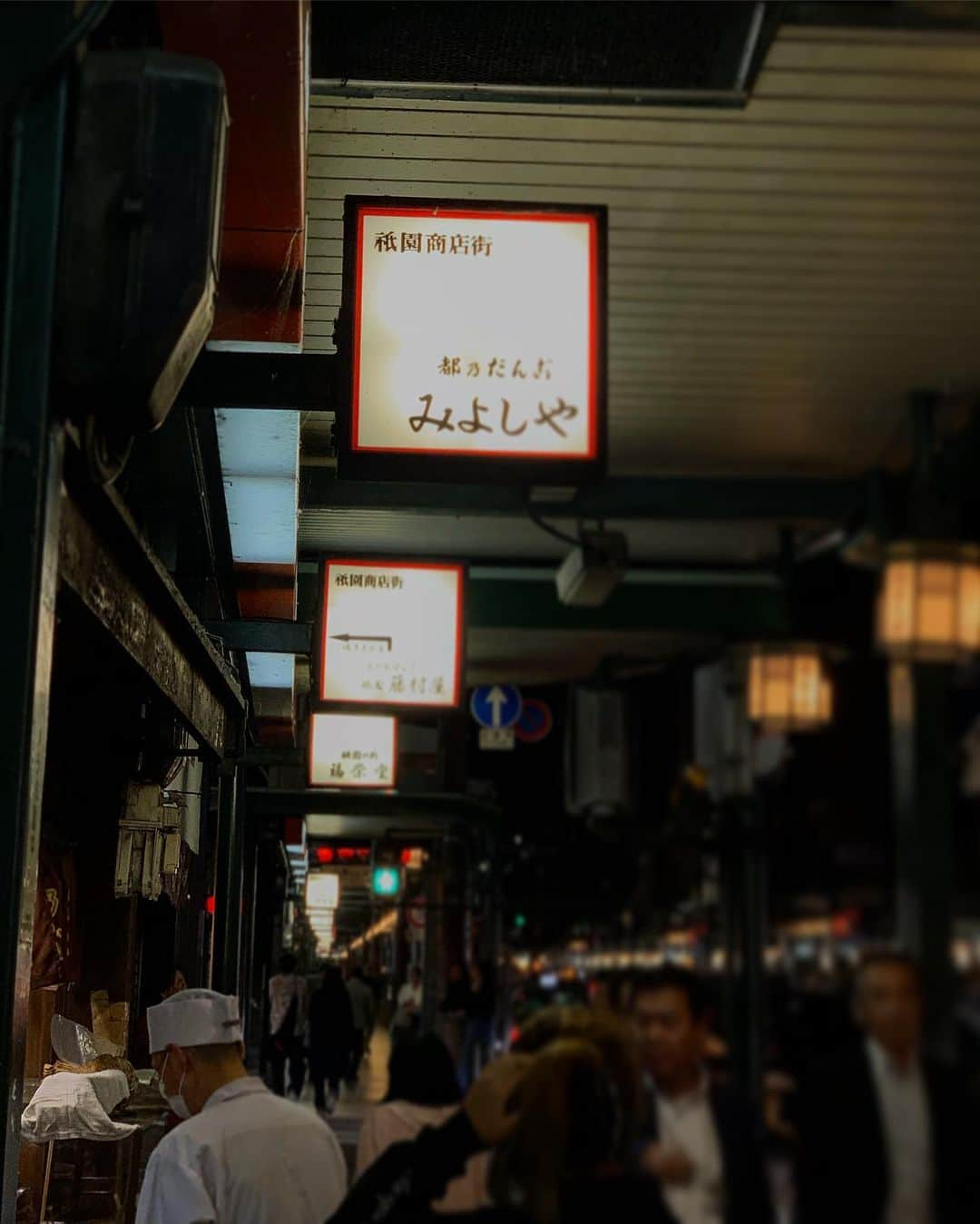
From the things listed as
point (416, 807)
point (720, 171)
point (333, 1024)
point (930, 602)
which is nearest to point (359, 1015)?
Result: point (333, 1024)

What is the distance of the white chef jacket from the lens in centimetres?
383

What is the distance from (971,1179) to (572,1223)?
38 centimetres

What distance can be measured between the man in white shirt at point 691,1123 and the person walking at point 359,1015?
0.51 metres

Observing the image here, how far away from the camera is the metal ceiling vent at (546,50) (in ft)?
14.2

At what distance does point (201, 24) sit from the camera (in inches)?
145

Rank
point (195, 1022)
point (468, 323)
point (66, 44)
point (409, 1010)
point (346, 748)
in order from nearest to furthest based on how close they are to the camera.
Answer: point (409, 1010) → point (66, 44) → point (468, 323) → point (195, 1022) → point (346, 748)

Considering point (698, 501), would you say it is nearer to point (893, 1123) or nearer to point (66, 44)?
point (893, 1123)

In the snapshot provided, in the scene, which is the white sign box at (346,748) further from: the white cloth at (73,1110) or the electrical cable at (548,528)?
the electrical cable at (548,528)

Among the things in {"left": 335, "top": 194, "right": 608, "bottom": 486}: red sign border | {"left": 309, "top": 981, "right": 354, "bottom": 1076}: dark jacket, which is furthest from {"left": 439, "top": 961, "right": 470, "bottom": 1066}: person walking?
{"left": 335, "top": 194, "right": 608, "bottom": 486}: red sign border

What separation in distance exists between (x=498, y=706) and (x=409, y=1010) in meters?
0.34

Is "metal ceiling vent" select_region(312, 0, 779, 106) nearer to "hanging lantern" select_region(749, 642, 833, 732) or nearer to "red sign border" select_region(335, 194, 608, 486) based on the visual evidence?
"red sign border" select_region(335, 194, 608, 486)

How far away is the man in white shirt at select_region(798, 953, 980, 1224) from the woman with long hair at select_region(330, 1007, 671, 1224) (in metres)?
0.20

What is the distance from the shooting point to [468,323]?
4.50m

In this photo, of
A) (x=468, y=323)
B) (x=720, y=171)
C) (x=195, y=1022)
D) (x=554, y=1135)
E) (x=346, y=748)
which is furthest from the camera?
(x=346, y=748)
